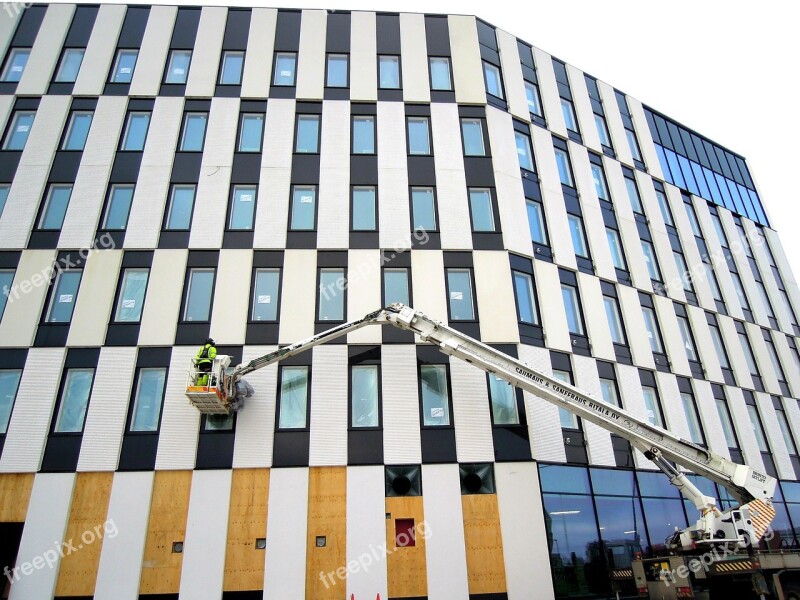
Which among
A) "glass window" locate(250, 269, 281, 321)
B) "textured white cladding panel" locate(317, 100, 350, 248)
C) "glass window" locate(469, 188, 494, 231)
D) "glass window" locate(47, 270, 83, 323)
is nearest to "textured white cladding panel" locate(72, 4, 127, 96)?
"glass window" locate(47, 270, 83, 323)

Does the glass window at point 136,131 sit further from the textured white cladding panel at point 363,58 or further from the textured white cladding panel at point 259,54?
the textured white cladding panel at point 363,58

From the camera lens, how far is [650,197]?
28188 millimetres

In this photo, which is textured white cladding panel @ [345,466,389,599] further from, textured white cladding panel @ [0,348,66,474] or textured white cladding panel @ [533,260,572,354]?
textured white cladding panel @ [0,348,66,474]

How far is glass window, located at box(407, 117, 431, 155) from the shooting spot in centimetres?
2192

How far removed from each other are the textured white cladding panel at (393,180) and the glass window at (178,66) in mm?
8318

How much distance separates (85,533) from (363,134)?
16624 millimetres

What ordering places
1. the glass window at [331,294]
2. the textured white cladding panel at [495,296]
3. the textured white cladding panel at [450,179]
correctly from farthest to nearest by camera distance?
the textured white cladding panel at [450,179], the textured white cladding panel at [495,296], the glass window at [331,294]

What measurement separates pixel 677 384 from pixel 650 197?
10.3 meters

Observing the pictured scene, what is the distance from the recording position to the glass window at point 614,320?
22.2 m

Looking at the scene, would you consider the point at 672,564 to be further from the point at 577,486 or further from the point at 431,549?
the point at 431,549

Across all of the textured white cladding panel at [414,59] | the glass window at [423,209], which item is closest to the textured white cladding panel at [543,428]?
the glass window at [423,209]

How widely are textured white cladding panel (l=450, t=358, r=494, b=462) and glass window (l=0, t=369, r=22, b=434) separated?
13897mm

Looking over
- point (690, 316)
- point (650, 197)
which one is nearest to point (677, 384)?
point (690, 316)

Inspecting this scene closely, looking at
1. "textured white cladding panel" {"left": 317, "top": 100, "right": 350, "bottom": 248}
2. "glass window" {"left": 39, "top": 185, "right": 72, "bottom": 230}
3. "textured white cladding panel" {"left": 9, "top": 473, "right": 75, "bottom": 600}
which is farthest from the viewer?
"textured white cladding panel" {"left": 317, "top": 100, "right": 350, "bottom": 248}
